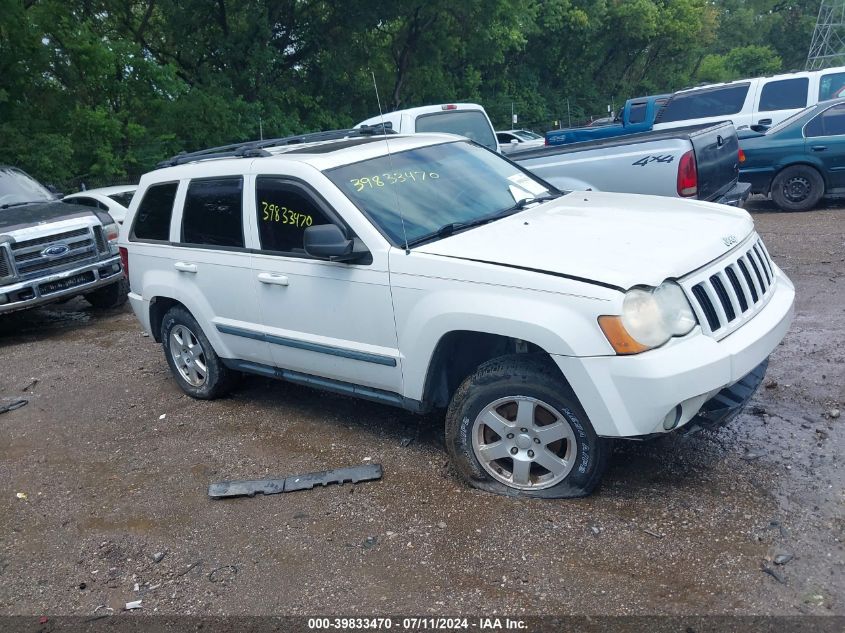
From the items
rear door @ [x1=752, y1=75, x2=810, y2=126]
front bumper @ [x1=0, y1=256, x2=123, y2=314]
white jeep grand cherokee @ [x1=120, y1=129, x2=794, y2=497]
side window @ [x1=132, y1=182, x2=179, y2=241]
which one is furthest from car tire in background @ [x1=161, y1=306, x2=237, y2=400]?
rear door @ [x1=752, y1=75, x2=810, y2=126]

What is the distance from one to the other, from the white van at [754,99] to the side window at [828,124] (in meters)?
1.84

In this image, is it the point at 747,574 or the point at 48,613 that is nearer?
the point at 747,574

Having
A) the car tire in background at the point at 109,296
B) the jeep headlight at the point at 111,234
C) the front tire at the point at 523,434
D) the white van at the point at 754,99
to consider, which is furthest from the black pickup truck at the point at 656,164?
the car tire in background at the point at 109,296

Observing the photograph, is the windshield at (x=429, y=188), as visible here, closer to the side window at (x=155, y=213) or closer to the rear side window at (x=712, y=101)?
the side window at (x=155, y=213)

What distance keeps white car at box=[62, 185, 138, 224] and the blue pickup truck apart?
21.5ft

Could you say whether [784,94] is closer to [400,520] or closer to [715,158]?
[715,158]

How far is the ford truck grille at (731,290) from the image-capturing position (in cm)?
363

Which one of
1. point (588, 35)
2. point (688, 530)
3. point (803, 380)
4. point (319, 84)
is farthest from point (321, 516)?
point (588, 35)

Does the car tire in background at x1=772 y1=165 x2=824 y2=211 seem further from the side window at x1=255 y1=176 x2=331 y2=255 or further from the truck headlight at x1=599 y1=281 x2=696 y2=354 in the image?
the side window at x1=255 y1=176 x2=331 y2=255

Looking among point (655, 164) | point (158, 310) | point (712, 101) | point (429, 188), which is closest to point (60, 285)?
point (158, 310)

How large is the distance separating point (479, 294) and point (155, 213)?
3.21 m

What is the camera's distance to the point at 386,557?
12.1 ft

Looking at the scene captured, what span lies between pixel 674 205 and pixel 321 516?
274 centimetres

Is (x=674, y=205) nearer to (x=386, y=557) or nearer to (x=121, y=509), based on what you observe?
(x=386, y=557)
